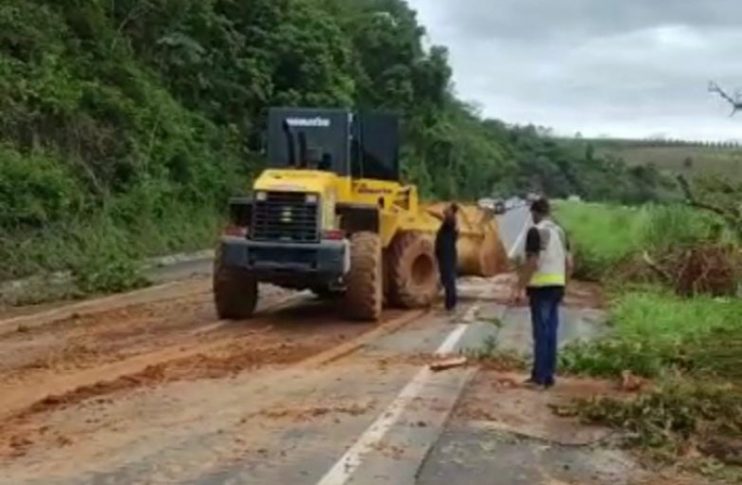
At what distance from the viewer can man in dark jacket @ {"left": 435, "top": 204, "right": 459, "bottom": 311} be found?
2233 cm

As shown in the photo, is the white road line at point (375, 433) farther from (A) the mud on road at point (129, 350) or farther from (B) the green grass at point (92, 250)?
(B) the green grass at point (92, 250)

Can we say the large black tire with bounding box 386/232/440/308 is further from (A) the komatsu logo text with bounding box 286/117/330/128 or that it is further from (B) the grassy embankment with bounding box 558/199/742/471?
(B) the grassy embankment with bounding box 558/199/742/471

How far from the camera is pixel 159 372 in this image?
545 inches

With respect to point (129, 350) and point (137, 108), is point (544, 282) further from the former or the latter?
point (137, 108)

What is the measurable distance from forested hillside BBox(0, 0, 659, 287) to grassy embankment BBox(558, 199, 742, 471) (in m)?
10.8

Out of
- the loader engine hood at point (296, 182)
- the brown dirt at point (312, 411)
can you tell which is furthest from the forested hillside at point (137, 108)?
the brown dirt at point (312, 411)

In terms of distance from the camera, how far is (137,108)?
3822 cm

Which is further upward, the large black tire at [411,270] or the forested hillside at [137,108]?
the forested hillside at [137,108]

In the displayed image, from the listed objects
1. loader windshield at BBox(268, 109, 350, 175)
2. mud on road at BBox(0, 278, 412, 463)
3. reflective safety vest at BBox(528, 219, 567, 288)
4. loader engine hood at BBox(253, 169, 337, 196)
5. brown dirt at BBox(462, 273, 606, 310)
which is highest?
loader windshield at BBox(268, 109, 350, 175)

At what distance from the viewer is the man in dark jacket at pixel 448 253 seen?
22328mm

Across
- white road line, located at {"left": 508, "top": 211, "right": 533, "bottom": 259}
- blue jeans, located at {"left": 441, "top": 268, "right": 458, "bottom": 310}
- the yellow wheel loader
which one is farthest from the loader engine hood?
blue jeans, located at {"left": 441, "top": 268, "right": 458, "bottom": 310}

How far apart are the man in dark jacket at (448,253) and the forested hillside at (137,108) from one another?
6.76 m

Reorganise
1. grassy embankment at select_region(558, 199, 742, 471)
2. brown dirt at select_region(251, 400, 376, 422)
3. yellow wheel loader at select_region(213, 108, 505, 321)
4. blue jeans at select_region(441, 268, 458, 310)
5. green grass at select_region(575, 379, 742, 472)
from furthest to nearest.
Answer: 1. blue jeans at select_region(441, 268, 458, 310)
2. yellow wheel loader at select_region(213, 108, 505, 321)
3. brown dirt at select_region(251, 400, 376, 422)
4. grassy embankment at select_region(558, 199, 742, 471)
5. green grass at select_region(575, 379, 742, 472)

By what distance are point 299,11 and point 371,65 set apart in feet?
73.1
